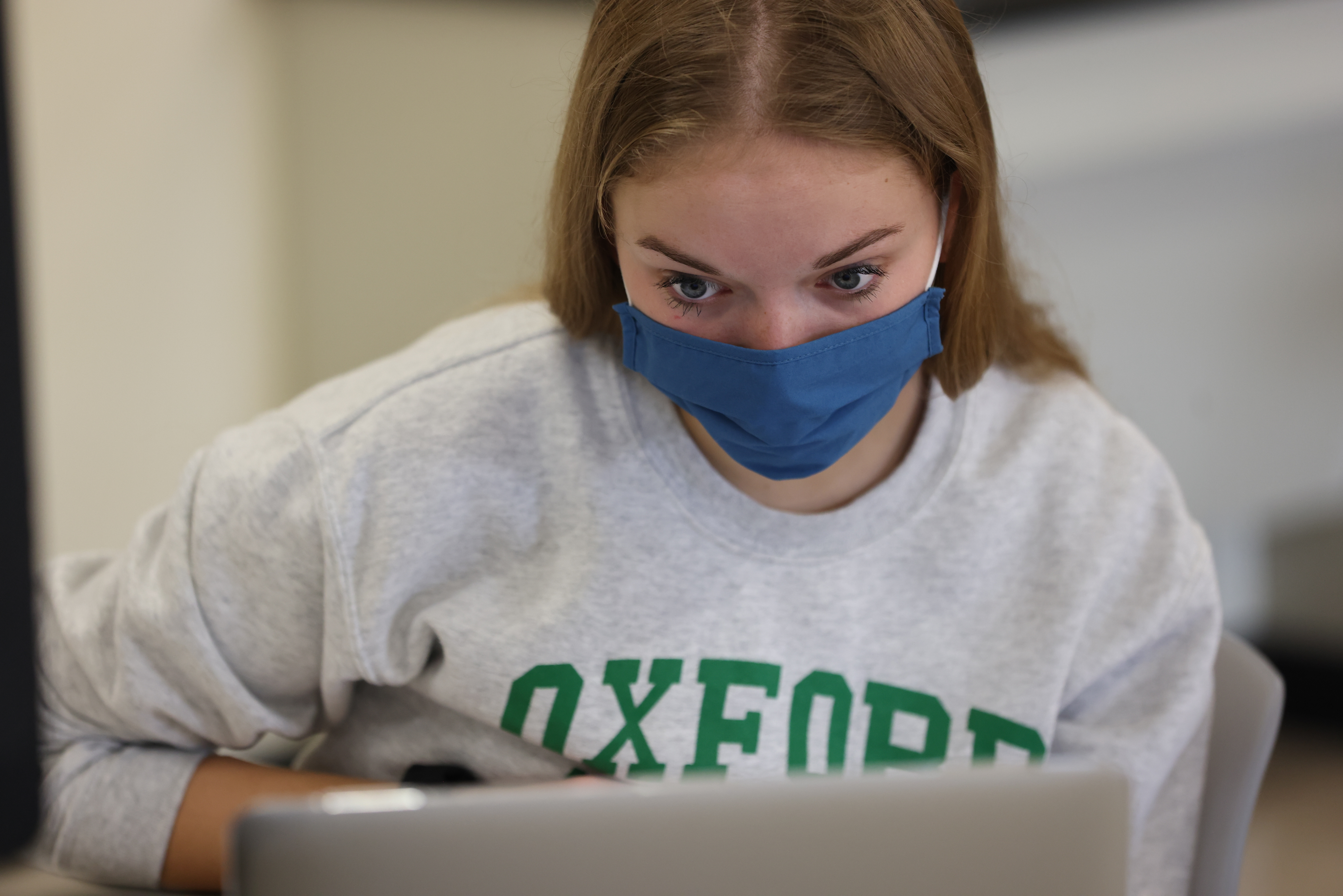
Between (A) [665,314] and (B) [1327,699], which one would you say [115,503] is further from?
(B) [1327,699]

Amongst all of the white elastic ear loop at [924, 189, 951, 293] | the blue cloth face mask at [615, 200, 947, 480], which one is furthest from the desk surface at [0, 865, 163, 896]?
the white elastic ear loop at [924, 189, 951, 293]

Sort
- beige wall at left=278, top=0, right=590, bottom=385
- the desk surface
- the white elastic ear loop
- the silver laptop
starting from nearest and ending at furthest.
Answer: the silver laptop < the desk surface < the white elastic ear loop < beige wall at left=278, top=0, right=590, bottom=385

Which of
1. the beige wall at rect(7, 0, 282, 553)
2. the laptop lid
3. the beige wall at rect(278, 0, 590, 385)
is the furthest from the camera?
the beige wall at rect(278, 0, 590, 385)

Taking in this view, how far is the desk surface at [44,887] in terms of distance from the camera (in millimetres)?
571

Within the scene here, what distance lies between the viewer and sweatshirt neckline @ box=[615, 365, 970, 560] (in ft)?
3.03

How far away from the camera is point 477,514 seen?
3.03 feet

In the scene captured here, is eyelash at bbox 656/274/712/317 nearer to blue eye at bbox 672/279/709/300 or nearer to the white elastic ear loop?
blue eye at bbox 672/279/709/300

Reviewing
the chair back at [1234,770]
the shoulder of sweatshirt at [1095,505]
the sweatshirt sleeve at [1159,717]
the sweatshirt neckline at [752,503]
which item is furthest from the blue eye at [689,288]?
the chair back at [1234,770]

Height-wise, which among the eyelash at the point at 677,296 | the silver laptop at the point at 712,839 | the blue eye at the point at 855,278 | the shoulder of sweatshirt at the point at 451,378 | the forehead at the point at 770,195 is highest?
the forehead at the point at 770,195

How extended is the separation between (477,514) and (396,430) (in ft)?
0.33

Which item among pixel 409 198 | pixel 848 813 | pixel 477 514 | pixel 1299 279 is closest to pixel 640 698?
pixel 477 514

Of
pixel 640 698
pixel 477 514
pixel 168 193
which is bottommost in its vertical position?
pixel 640 698

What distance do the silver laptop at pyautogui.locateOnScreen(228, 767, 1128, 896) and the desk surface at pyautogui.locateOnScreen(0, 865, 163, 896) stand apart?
124mm

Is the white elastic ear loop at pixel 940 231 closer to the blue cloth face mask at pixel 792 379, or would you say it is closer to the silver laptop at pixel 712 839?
the blue cloth face mask at pixel 792 379
